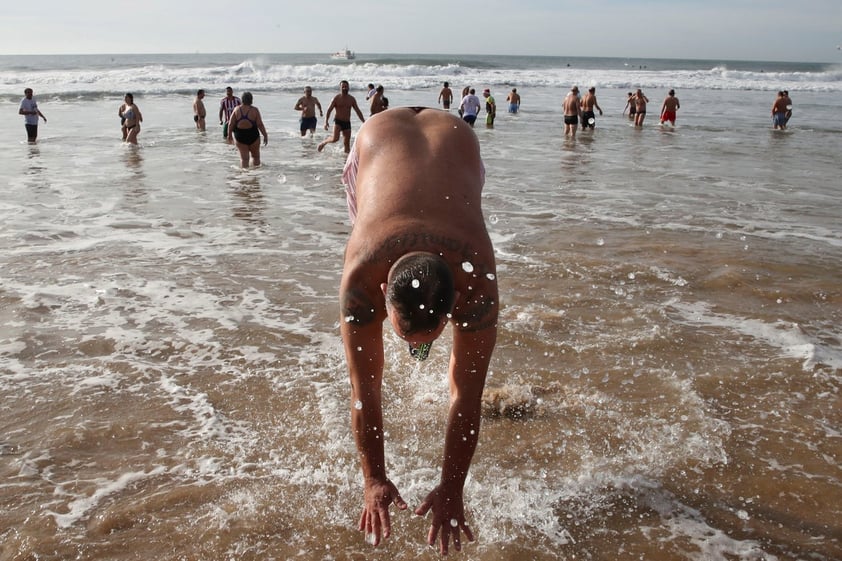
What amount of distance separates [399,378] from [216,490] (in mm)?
1494

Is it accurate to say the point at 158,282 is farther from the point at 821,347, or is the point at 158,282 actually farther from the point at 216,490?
the point at 821,347

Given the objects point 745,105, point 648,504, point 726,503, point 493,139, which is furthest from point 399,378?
point 745,105

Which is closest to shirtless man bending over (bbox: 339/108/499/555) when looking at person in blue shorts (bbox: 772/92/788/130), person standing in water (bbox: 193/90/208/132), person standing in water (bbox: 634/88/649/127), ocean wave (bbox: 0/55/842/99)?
person standing in water (bbox: 193/90/208/132)

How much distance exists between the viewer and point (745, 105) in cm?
3281

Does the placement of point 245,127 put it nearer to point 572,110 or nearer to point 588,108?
point 572,110

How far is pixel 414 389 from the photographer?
4273 mm

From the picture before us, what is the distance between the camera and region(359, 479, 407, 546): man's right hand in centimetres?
272

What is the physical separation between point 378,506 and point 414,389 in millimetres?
1569

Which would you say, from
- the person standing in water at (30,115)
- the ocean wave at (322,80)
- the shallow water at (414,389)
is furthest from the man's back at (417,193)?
the ocean wave at (322,80)

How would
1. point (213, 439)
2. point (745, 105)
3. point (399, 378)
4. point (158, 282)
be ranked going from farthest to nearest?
point (745, 105) → point (158, 282) → point (399, 378) → point (213, 439)

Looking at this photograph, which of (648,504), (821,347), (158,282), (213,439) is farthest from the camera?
(158,282)

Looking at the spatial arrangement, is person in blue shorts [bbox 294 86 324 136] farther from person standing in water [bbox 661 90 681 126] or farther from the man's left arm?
the man's left arm

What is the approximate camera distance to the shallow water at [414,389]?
304 centimetres

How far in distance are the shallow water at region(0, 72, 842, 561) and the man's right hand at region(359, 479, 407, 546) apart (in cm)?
20
